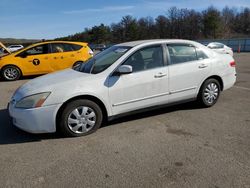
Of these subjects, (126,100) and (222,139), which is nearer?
(222,139)

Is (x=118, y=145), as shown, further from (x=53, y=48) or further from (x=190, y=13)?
(x=190, y=13)

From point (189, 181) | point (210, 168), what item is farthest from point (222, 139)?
point (189, 181)

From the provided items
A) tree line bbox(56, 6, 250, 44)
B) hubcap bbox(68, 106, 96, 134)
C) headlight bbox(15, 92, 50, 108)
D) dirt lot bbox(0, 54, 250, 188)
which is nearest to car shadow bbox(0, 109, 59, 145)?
dirt lot bbox(0, 54, 250, 188)

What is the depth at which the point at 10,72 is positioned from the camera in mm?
11625

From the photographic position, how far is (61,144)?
448 centimetres

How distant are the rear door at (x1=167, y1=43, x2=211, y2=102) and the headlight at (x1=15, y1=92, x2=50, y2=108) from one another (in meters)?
2.36

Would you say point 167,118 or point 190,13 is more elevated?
point 190,13

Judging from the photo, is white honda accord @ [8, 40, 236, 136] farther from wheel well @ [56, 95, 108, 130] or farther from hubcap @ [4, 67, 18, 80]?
hubcap @ [4, 67, 18, 80]

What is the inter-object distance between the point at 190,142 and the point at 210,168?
84 cm

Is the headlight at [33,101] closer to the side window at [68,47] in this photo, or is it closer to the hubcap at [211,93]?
the hubcap at [211,93]

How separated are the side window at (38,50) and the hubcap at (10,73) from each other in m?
0.87

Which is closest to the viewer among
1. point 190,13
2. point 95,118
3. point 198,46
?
point 95,118

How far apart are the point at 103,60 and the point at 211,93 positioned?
2424 millimetres

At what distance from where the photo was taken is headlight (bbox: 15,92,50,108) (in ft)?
14.7
